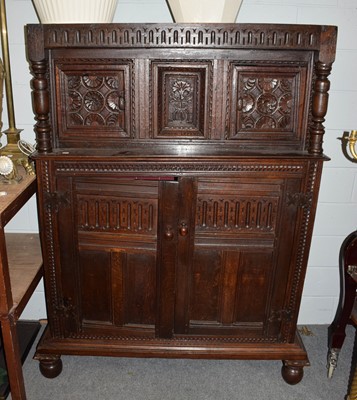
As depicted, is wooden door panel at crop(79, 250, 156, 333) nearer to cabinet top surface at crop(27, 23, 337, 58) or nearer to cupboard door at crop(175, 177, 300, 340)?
cupboard door at crop(175, 177, 300, 340)

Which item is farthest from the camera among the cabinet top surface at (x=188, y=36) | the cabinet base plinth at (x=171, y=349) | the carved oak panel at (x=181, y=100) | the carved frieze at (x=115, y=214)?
the cabinet base plinth at (x=171, y=349)

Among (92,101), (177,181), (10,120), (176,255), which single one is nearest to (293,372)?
(176,255)

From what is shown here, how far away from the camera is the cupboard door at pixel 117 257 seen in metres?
1.74

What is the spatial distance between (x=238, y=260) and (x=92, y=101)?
35.5 inches

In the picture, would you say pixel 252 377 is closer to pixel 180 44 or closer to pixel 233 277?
pixel 233 277

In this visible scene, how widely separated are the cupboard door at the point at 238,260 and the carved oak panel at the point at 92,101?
16.5 inches

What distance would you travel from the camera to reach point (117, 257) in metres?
1.83

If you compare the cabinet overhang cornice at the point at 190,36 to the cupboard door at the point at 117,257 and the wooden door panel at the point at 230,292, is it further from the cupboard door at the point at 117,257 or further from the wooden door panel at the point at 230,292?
the wooden door panel at the point at 230,292

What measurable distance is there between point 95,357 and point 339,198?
151cm

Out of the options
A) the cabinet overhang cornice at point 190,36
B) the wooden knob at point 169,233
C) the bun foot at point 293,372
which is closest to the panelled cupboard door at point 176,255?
the wooden knob at point 169,233

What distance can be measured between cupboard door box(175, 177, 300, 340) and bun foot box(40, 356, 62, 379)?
592 millimetres

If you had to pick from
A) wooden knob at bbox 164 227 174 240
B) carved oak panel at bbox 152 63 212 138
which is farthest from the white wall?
wooden knob at bbox 164 227 174 240

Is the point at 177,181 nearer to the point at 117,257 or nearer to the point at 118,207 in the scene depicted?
the point at 118,207

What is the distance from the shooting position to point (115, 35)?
155 centimetres
